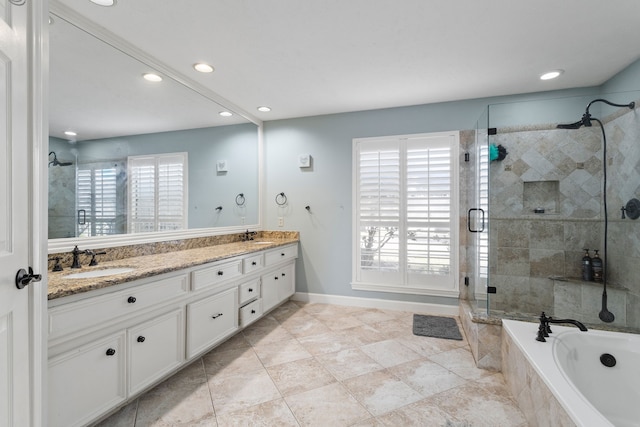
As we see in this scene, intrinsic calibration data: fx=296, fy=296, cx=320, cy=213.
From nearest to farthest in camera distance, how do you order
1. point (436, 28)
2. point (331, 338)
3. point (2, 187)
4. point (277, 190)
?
point (2, 187), point (436, 28), point (331, 338), point (277, 190)

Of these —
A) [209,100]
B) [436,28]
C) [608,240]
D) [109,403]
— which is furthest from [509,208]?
[109,403]

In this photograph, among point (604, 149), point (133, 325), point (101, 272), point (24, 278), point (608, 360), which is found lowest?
point (608, 360)

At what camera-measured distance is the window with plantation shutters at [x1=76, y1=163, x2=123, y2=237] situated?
193 centimetres

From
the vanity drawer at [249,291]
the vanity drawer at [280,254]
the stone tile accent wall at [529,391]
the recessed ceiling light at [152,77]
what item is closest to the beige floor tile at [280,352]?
the vanity drawer at [249,291]

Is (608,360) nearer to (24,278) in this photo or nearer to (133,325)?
(133,325)

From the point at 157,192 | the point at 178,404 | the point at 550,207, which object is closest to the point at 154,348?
the point at 178,404

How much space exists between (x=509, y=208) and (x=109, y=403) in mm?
3440

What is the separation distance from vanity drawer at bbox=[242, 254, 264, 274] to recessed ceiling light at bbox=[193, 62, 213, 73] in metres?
1.71

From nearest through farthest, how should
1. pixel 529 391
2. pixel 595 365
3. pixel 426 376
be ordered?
pixel 529 391 < pixel 595 365 < pixel 426 376

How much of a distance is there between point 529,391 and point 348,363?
1.18 m

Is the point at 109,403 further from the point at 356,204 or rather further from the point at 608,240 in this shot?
the point at 608,240

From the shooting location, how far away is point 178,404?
1.83 meters

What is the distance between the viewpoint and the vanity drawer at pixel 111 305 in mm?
1334

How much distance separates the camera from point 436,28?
2006 mm
